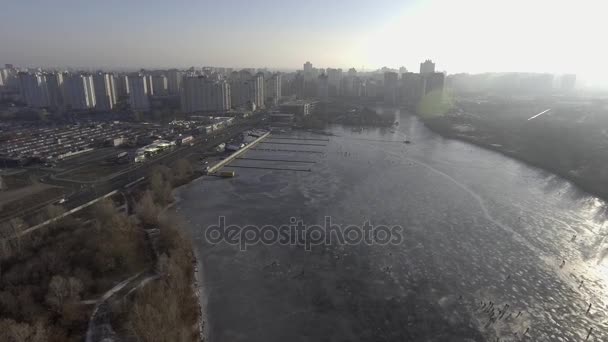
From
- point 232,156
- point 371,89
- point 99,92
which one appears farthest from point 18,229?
point 371,89

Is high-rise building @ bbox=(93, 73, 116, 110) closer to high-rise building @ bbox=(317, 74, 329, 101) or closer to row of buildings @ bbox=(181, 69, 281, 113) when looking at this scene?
row of buildings @ bbox=(181, 69, 281, 113)

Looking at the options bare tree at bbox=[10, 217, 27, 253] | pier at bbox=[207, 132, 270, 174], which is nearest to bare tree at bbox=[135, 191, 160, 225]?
bare tree at bbox=[10, 217, 27, 253]

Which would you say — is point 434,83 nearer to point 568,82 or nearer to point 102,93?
point 102,93

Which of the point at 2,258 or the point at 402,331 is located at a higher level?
the point at 2,258

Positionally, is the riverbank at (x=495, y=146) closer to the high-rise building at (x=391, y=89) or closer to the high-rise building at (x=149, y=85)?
the high-rise building at (x=391, y=89)

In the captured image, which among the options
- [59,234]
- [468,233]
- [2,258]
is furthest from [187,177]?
[468,233]

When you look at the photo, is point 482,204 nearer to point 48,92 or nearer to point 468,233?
point 468,233
